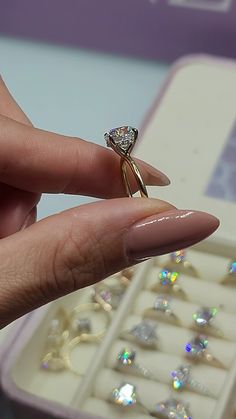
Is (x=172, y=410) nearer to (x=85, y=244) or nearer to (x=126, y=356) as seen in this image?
(x=126, y=356)

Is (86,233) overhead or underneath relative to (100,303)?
overhead

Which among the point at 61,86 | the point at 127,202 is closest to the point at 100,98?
the point at 61,86

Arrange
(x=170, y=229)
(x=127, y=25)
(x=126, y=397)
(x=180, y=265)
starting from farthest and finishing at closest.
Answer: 1. (x=127, y=25)
2. (x=180, y=265)
3. (x=126, y=397)
4. (x=170, y=229)

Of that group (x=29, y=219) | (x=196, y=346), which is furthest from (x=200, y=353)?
(x=29, y=219)

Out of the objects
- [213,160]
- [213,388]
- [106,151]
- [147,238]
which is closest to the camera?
[147,238]

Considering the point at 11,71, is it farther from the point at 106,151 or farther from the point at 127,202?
the point at 127,202

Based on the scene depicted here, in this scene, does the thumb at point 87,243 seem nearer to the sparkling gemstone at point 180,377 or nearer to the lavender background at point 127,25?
the sparkling gemstone at point 180,377

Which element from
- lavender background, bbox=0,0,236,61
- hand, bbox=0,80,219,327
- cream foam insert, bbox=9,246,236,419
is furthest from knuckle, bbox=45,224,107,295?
lavender background, bbox=0,0,236,61
